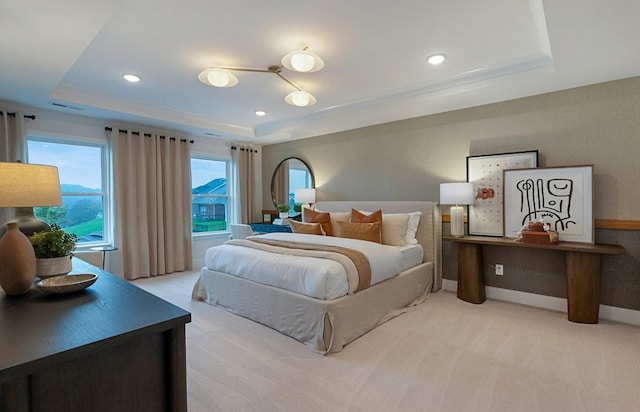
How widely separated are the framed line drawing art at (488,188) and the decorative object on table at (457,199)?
0.25m

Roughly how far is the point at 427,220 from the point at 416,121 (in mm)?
1406

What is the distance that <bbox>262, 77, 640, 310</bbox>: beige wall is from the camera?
2988 millimetres

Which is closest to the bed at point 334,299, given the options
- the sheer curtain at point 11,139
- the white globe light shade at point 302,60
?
the white globe light shade at point 302,60

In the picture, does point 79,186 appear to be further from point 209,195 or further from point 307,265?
point 307,265

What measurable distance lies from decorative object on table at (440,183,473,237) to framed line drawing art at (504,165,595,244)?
1.47 feet

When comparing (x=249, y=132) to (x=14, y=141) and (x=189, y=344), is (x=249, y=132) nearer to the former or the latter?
(x=14, y=141)

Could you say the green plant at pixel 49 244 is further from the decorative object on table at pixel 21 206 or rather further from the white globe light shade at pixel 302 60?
the white globe light shade at pixel 302 60

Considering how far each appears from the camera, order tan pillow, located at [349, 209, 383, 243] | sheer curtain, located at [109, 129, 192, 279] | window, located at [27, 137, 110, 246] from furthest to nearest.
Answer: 1. sheer curtain, located at [109, 129, 192, 279]
2. window, located at [27, 137, 110, 246]
3. tan pillow, located at [349, 209, 383, 243]

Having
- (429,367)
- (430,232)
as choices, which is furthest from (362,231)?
(429,367)

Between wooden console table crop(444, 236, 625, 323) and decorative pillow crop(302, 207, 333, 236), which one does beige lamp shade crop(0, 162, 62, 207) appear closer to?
decorative pillow crop(302, 207, 333, 236)

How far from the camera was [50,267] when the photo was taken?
1546 mm

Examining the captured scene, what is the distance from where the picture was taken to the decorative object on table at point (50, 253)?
154 cm

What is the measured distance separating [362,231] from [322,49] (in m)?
2.04

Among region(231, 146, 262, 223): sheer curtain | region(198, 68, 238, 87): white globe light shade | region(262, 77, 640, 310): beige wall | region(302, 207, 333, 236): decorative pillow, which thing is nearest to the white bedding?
region(302, 207, 333, 236): decorative pillow
